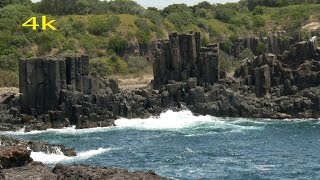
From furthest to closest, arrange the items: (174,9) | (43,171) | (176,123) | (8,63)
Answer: (174,9)
(8,63)
(176,123)
(43,171)

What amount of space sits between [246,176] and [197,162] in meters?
7.56

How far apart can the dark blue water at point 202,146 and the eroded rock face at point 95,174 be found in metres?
14.0

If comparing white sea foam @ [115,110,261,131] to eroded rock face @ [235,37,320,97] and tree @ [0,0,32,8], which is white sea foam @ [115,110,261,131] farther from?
tree @ [0,0,32,8]

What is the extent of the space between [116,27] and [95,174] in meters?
118

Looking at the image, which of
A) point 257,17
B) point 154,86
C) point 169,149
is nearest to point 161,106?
point 154,86

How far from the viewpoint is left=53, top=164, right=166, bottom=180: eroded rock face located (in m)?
39.2

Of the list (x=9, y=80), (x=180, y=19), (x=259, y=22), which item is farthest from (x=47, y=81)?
(x=259, y=22)

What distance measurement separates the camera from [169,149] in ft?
226

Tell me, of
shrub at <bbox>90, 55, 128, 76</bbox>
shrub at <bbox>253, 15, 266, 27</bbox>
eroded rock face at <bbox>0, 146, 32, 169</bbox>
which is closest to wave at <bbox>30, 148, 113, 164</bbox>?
eroded rock face at <bbox>0, 146, 32, 169</bbox>

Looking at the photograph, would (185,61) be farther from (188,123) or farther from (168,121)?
(188,123)

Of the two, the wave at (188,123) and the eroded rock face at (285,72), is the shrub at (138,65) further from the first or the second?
the wave at (188,123)

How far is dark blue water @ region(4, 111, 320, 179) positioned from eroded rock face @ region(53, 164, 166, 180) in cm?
1396

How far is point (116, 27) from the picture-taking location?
156000 millimetres

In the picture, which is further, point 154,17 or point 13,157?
point 154,17
